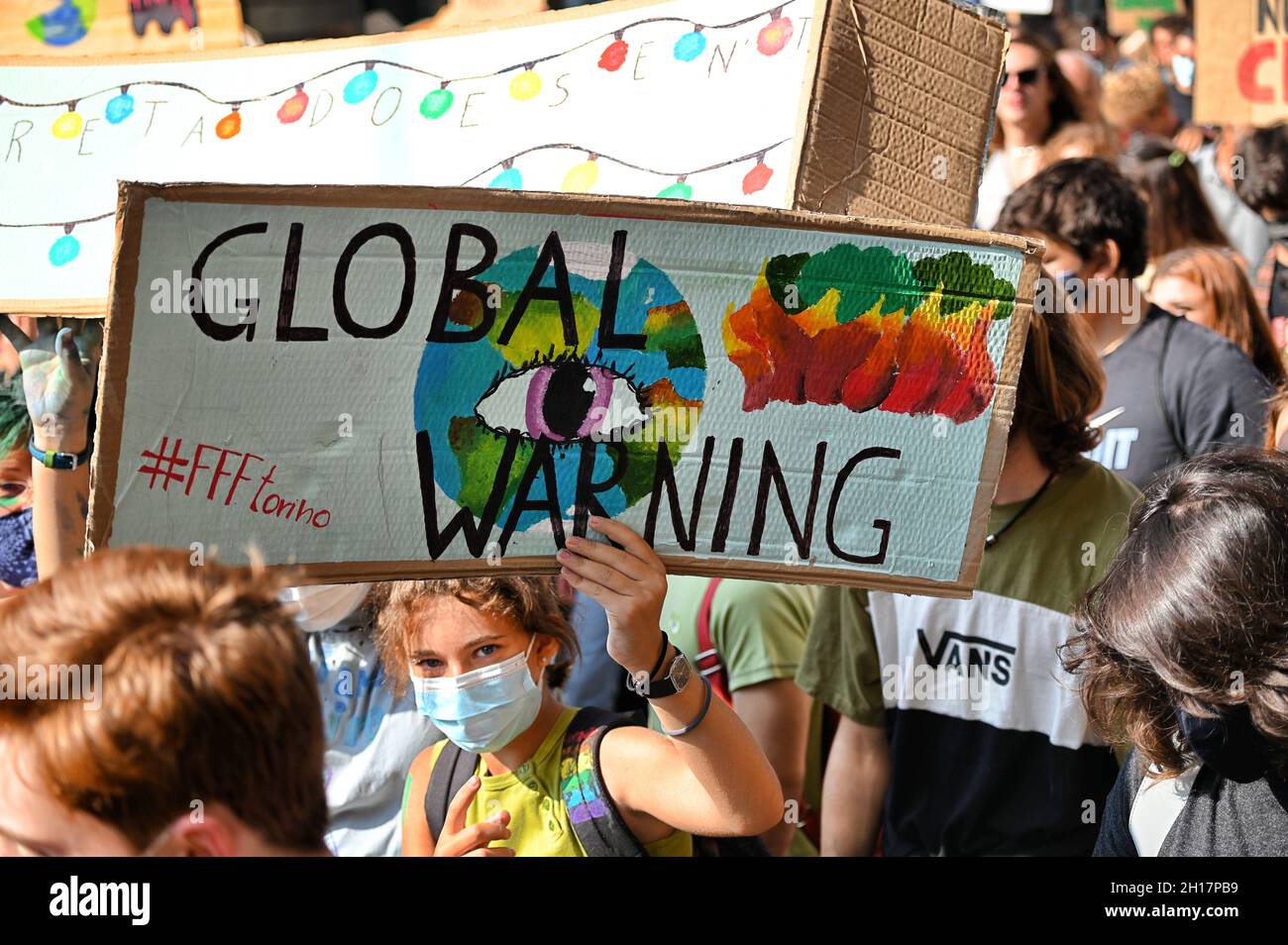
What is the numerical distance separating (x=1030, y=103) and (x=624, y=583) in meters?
4.27

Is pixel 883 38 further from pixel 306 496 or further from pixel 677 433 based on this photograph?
pixel 306 496

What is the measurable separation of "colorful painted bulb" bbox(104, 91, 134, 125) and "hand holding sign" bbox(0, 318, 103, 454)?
14.8 inches

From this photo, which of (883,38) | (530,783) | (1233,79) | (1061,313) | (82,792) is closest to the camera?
(82,792)

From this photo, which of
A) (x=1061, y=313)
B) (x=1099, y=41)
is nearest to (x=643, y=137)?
(x=1061, y=313)

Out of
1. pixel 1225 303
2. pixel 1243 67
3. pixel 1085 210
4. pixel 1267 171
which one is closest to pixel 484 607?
pixel 1085 210

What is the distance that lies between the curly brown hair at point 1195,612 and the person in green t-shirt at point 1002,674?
0.64 m

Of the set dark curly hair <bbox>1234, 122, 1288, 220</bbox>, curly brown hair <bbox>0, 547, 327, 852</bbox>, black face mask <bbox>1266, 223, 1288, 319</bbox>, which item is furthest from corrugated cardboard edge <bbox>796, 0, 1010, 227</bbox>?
dark curly hair <bbox>1234, 122, 1288, 220</bbox>

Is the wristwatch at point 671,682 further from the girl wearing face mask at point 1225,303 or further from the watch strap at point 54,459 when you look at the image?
the girl wearing face mask at point 1225,303

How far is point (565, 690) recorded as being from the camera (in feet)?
9.56

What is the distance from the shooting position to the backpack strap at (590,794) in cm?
211

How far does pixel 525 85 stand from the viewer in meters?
2.30

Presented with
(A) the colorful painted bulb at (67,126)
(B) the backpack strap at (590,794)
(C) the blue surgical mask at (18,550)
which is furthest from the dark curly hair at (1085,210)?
(C) the blue surgical mask at (18,550)

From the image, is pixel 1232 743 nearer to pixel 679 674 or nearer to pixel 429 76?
pixel 679 674
